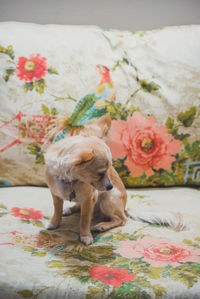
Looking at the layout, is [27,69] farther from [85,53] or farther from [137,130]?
[137,130]

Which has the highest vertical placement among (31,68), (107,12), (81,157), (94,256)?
(107,12)

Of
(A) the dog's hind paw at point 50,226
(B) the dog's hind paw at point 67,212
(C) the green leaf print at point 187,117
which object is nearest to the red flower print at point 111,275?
(A) the dog's hind paw at point 50,226

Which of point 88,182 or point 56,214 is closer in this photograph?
point 88,182

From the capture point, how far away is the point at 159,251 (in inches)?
34.7

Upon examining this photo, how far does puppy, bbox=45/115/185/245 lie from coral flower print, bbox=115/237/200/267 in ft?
0.38

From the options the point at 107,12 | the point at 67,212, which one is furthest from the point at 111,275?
the point at 107,12

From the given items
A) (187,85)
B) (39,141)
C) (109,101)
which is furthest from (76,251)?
(187,85)

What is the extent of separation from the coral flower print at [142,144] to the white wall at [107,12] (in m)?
0.76

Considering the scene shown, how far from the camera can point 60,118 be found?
1305 mm

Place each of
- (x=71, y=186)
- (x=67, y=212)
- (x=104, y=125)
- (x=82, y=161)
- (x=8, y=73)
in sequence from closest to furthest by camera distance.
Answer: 1. (x=82, y=161)
2. (x=71, y=186)
3. (x=104, y=125)
4. (x=67, y=212)
5. (x=8, y=73)

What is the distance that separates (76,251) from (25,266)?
181 millimetres

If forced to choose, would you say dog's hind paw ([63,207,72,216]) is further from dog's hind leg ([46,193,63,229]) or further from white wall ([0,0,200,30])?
white wall ([0,0,200,30])

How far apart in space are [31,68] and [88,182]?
645 mm

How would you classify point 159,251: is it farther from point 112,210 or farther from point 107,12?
point 107,12
